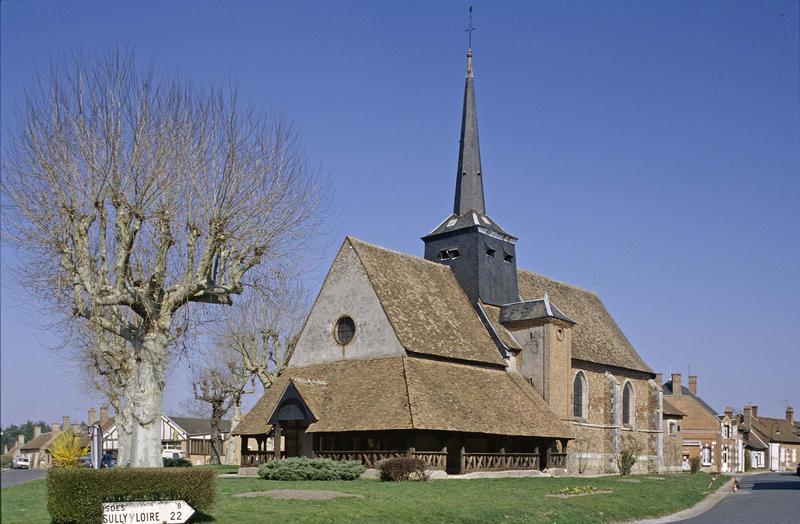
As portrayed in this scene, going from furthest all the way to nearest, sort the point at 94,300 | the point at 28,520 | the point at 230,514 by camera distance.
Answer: the point at 94,300, the point at 230,514, the point at 28,520

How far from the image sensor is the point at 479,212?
47156 mm

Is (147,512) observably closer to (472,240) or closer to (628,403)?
(472,240)

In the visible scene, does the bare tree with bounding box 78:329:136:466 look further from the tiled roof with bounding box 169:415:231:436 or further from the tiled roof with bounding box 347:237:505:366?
the tiled roof with bounding box 169:415:231:436

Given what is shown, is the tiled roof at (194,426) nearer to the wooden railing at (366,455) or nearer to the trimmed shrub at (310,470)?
the wooden railing at (366,455)

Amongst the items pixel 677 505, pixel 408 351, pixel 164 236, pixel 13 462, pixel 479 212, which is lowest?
pixel 13 462

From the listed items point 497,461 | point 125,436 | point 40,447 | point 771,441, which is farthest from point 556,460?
point 40,447

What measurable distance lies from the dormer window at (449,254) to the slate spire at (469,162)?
2.27m

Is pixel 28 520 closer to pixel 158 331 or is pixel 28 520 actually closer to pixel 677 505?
pixel 158 331

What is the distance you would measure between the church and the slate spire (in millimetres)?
69

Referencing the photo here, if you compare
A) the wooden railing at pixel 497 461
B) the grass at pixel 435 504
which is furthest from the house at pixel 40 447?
the grass at pixel 435 504

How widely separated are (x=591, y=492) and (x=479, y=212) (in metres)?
21.6

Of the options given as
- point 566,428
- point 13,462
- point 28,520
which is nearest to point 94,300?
point 28,520

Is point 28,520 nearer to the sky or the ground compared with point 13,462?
nearer to the sky

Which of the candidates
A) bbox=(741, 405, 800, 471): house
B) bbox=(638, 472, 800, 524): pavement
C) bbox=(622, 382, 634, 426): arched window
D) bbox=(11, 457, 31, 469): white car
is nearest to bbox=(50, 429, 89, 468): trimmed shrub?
bbox=(638, 472, 800, 524): pavement
